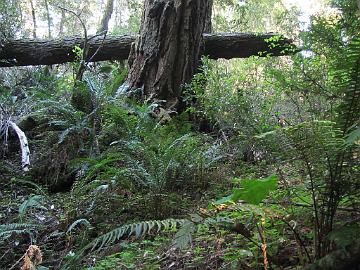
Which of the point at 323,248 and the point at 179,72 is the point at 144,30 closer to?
the point at 179,72

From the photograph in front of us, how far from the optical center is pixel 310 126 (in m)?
1.81

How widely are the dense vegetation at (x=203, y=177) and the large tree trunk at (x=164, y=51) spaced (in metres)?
0.50

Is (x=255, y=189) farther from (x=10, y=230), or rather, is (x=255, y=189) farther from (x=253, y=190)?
(x=10, y=230)

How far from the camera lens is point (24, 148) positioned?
5.11 m

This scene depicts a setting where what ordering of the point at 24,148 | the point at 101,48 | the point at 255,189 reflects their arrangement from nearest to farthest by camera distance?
the point at 255,189, the point at 24,148, the point at 101,48

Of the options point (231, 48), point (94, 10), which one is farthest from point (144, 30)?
point (94, 10)

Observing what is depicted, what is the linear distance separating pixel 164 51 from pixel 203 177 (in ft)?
10.4

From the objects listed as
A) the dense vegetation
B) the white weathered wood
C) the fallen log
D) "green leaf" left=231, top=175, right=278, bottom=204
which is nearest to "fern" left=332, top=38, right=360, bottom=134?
the dense vegetation

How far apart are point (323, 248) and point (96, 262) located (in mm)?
1652

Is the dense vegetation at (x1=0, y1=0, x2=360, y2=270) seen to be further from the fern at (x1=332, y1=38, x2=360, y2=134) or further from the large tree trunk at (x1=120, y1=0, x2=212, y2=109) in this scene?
the large tree trunk at (x1=120, y1=0, x2=212, y2=109)

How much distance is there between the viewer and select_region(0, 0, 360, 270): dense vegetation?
6.12ft

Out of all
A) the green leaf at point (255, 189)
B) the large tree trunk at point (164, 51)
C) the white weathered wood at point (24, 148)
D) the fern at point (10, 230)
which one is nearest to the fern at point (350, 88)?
the green leaf at point (255, 189)

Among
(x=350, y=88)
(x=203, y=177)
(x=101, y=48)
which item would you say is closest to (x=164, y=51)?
(x=101, y=48)

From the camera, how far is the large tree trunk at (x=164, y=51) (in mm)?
6555
